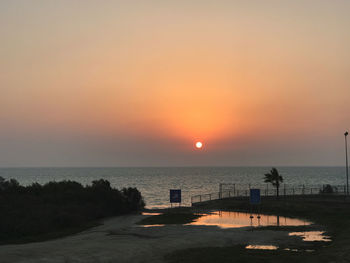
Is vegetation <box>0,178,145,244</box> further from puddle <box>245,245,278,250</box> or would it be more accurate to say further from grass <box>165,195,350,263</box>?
puddle <box>245,245,278,250</box>

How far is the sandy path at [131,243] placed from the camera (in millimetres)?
25562

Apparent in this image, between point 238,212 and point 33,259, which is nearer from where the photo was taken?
point 33,259

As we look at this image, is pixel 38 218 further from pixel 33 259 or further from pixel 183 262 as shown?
pixel 183 262

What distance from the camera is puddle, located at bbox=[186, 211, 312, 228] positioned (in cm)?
4231

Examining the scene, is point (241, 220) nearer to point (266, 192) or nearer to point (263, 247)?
point (263, 247)

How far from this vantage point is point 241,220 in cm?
4600

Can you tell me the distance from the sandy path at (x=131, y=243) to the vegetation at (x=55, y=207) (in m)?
7.32

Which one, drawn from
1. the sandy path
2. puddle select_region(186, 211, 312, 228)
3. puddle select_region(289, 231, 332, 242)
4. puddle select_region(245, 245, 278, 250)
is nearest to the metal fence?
puddle select_region(186, 211, 312, 228)

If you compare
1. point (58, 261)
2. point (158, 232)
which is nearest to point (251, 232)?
point (158, 232)

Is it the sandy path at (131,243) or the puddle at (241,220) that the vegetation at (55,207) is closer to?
the sandy path at (131,243)

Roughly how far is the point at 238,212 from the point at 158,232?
68.2 feet

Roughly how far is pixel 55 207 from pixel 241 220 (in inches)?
930

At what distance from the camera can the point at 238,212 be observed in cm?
5472

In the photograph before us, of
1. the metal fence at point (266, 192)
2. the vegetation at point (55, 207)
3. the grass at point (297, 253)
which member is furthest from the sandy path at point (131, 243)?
the metal fence at point (266, 192)
